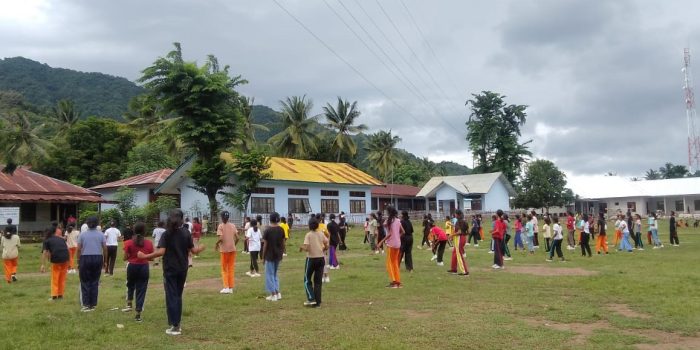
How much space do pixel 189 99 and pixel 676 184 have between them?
55.6 m

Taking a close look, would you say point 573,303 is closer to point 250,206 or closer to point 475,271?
point 475,271

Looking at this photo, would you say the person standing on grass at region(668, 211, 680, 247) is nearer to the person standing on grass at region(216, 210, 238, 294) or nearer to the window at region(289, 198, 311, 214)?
the person standing on grass at region(216, 210, 238, 294)

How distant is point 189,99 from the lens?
35219 mm

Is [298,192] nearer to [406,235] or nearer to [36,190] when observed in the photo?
[36,190]

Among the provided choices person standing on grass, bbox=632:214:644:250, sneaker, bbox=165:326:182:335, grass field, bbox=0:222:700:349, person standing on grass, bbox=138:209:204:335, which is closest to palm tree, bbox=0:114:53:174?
grass field, bbox=0:222:700:349

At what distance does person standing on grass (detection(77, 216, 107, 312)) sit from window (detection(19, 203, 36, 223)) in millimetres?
29028

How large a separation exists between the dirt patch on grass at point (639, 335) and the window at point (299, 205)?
34.0m

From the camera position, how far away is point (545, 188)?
195 feet

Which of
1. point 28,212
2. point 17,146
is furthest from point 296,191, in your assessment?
point 17,146

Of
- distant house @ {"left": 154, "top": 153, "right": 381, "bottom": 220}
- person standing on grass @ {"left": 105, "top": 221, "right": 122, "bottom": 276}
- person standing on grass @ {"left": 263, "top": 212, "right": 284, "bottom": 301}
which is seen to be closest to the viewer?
person standing on grass @ {"left": 263, "top": 212, "right": 284, "bottom": 301}

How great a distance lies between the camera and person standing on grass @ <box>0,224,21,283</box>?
13.9 metres

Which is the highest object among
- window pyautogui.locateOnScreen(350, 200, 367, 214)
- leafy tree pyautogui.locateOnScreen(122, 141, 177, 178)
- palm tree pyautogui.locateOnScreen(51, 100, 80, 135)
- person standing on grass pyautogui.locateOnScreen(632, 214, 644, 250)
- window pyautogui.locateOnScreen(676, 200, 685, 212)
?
palm tree pyautogui.locateOnScreen(51, 100, 80, 135)

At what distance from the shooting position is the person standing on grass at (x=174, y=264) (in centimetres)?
791

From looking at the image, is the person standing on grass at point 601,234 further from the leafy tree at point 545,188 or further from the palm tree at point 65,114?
the palm tree at point 65,114
